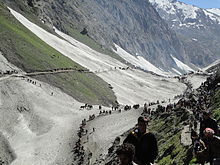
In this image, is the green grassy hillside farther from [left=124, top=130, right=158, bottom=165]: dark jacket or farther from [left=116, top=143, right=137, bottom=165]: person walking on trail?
[left=116, top=143, right=137, bottom=165]: person walking on trail

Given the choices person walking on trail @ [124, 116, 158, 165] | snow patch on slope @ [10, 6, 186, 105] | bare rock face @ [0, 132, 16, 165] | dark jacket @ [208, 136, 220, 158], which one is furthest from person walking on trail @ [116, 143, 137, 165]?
snow patch on slope @ [10, 6, 186, 105]

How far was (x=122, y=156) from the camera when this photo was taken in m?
11.3

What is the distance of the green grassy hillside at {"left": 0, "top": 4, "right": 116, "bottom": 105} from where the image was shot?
113769 mm

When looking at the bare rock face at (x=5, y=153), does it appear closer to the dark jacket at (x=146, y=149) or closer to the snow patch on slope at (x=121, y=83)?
the dark jacket at (x=146, y=149)

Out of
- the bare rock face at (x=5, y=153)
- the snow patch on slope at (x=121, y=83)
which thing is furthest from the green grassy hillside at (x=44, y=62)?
the bare rock face at (x=5, y=153)

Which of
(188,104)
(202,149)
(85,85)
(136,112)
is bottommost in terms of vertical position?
(85,85)

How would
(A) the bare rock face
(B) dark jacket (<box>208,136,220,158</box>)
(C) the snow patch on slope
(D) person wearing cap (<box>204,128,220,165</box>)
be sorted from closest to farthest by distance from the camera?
(D) person wearing cap (<box>204,128,220,165</box>) < (B) dark jacket (<box>208,136,220,158</box>) < (A) the bare rock face < (C) the snow patch on slope

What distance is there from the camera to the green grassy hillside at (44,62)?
113769 millimetres

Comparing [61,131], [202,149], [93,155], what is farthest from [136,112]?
[202,149]

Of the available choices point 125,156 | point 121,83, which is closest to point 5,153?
point 125,156

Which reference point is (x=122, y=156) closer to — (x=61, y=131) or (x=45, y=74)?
(x=61, y=131)

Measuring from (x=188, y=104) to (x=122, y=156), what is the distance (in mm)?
52713

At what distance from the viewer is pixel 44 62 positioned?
5059 inches

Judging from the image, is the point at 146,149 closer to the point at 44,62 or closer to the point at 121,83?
the point at 44,62
